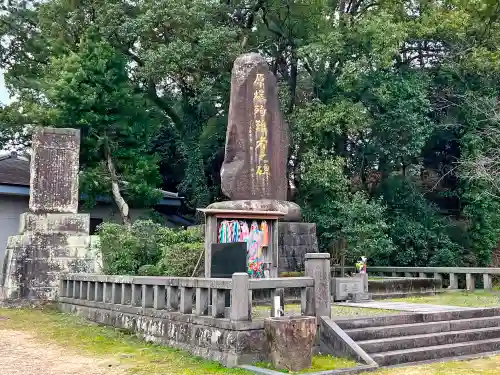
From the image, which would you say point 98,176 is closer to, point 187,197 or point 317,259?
point 187,197

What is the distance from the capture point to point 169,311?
8.81m

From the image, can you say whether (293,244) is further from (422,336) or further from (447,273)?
(447,273)

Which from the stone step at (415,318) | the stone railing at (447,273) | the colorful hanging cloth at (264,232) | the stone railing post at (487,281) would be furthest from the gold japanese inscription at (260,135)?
the stone railing post at (487,281)

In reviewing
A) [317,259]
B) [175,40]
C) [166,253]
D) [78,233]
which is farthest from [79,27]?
[317,259]

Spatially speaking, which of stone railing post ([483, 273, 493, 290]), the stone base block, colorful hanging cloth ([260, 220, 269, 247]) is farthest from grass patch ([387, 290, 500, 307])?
colorful hanging cloth ([260, 220, 269, 247])

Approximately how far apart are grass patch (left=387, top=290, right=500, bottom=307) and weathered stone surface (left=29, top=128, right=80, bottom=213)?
28.1 ft

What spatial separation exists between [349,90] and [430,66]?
14.7 ft

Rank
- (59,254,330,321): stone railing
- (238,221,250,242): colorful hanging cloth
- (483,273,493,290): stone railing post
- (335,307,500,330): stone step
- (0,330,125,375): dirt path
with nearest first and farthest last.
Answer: (0,330,125,375): dirt path < (59,254,330,321): stone railing < (335,307,500,330): stone step < (238,221,250,242): colorful hanging cloth < (483,273,493,290): stone railing post

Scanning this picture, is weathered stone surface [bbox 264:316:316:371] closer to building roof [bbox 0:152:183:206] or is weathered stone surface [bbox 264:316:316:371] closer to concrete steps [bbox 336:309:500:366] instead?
concrete steps [bbox 336:309:500:366]

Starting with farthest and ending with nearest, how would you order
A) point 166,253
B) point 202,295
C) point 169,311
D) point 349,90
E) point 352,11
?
point 352,11 → point 349,90 → point 166,253 → point 169,311 → point 202,295

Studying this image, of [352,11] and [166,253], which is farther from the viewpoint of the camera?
[352,11]

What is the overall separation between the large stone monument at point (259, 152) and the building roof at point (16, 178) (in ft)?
25.0

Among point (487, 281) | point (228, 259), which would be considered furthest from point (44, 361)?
point (487, 281)

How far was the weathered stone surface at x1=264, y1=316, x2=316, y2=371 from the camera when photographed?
6855 millimetres
